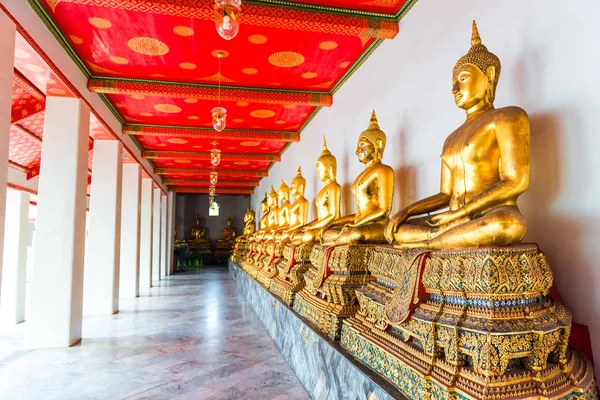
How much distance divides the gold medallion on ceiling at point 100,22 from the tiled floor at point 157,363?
3.26 m

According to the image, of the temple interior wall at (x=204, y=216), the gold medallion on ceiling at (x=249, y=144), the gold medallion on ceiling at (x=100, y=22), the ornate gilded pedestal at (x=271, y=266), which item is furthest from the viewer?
the temple interior wall at (x=204, y=216)

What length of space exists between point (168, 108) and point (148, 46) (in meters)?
2.26

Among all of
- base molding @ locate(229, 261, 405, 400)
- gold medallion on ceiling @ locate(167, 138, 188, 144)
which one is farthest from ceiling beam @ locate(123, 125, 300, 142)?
base molding @ locate(229, 261, 405, 400)

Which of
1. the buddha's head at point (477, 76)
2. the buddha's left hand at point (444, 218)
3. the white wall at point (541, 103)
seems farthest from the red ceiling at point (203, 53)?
the buddha's left hand at point (444, 218)

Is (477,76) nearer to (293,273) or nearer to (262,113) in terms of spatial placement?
(293,273)

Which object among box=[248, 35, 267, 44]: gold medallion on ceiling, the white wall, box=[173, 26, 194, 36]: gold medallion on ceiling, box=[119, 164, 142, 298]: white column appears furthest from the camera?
box=[119, 164, 142, 298]: white column

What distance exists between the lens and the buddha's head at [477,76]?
2105 millimetres

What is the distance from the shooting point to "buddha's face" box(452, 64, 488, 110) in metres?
2.11

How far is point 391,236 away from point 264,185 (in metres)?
10.9

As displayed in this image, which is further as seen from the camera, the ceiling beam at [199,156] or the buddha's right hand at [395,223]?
the ceiling beam at [199,156]

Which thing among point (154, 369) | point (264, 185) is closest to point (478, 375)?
point (154, 369)

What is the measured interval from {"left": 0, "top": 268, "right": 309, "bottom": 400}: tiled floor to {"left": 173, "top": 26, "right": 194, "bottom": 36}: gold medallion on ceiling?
3.22 meters

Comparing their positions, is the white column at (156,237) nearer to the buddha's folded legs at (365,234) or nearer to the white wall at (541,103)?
the white wall at (541,103)

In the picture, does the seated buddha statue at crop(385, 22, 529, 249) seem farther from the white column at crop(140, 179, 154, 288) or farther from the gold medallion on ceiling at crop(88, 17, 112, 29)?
the white column at crop(140, 179, 154, 288)
